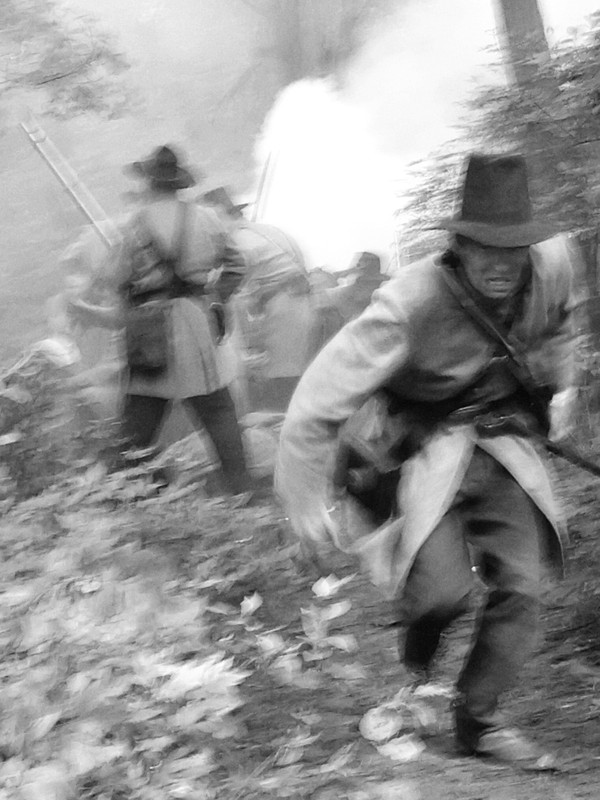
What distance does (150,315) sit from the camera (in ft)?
18.4

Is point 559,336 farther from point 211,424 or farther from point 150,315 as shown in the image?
point 211,424

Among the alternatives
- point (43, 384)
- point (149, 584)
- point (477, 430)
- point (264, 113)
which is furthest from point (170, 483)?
point (264, 113)

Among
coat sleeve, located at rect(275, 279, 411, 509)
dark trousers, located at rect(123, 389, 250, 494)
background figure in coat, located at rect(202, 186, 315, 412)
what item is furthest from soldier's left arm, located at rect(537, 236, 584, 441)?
background figure in coat, located at rect(202, 186, 315, 412)

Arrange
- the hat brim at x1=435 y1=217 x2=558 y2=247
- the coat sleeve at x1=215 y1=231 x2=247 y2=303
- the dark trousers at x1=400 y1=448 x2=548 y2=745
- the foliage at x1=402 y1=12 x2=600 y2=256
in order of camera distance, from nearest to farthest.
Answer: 1. the hat brim at x1=435 y1=217 x2=558 y2=247
2. the dark trousers at x1=400 y1=448 x2=548 y2=745
3. the foliage at x1=402 y1=12 x2=600 y2=256
4. the coat sleeve at x1=215 y1=231 x2=247 y2=303

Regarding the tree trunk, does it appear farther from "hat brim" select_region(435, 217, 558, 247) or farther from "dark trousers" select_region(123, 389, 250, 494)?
"hat brim" select_region(435, 217, 558, 247)

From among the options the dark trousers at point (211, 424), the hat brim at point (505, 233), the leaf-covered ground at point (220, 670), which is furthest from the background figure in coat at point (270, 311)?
the hat brim at point (505, 233)

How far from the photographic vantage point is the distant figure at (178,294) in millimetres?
5477

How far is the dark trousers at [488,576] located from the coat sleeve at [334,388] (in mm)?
365

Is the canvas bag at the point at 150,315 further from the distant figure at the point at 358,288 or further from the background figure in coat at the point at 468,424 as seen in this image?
the distant figure at the point at 358,288

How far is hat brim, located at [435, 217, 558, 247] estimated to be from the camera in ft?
10.4

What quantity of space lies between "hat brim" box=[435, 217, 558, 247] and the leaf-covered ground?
128 centimetres

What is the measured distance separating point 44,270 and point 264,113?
5956 mm

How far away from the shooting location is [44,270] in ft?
65.8

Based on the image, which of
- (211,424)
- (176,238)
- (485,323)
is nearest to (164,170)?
(176,238)
